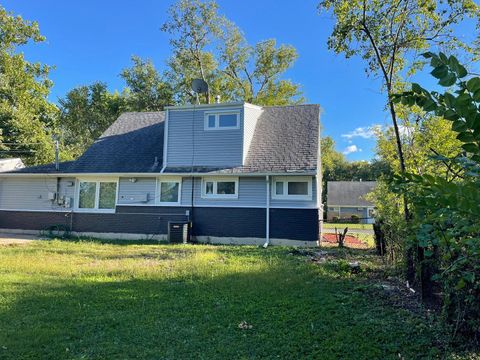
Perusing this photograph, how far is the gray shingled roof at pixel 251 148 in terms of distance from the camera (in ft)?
44.8

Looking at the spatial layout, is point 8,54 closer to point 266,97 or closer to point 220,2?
point 220,2

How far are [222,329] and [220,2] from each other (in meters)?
23.1

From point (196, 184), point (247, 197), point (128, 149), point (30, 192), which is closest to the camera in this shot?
point (247, 197)

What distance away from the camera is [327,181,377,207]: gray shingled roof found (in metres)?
46.4

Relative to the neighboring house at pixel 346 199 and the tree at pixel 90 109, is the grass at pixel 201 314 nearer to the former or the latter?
the tree at pixel 90 109

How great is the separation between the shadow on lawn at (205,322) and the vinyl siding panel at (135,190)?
7838mm

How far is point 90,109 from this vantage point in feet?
107

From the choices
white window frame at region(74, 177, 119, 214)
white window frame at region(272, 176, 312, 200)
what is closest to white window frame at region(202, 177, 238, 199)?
white window frame at region(272, 176, 312, 200)

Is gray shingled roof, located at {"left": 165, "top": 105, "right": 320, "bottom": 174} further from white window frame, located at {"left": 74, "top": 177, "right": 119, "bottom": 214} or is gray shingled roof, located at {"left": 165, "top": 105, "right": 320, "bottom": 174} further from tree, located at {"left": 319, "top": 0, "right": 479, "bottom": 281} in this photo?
tree, located at {"left": 319, "top": 0, "right": 479, "bottom": 281}

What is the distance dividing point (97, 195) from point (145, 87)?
1700 cm

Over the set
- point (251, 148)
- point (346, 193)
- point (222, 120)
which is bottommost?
A: point (251, 148)

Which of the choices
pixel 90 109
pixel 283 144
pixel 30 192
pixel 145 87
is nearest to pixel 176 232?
pixel 283 144

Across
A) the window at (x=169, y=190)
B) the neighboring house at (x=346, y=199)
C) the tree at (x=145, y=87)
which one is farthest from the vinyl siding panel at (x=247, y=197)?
the neighboring house at (x=346, y=199)

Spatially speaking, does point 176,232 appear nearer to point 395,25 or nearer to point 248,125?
point 248,125
